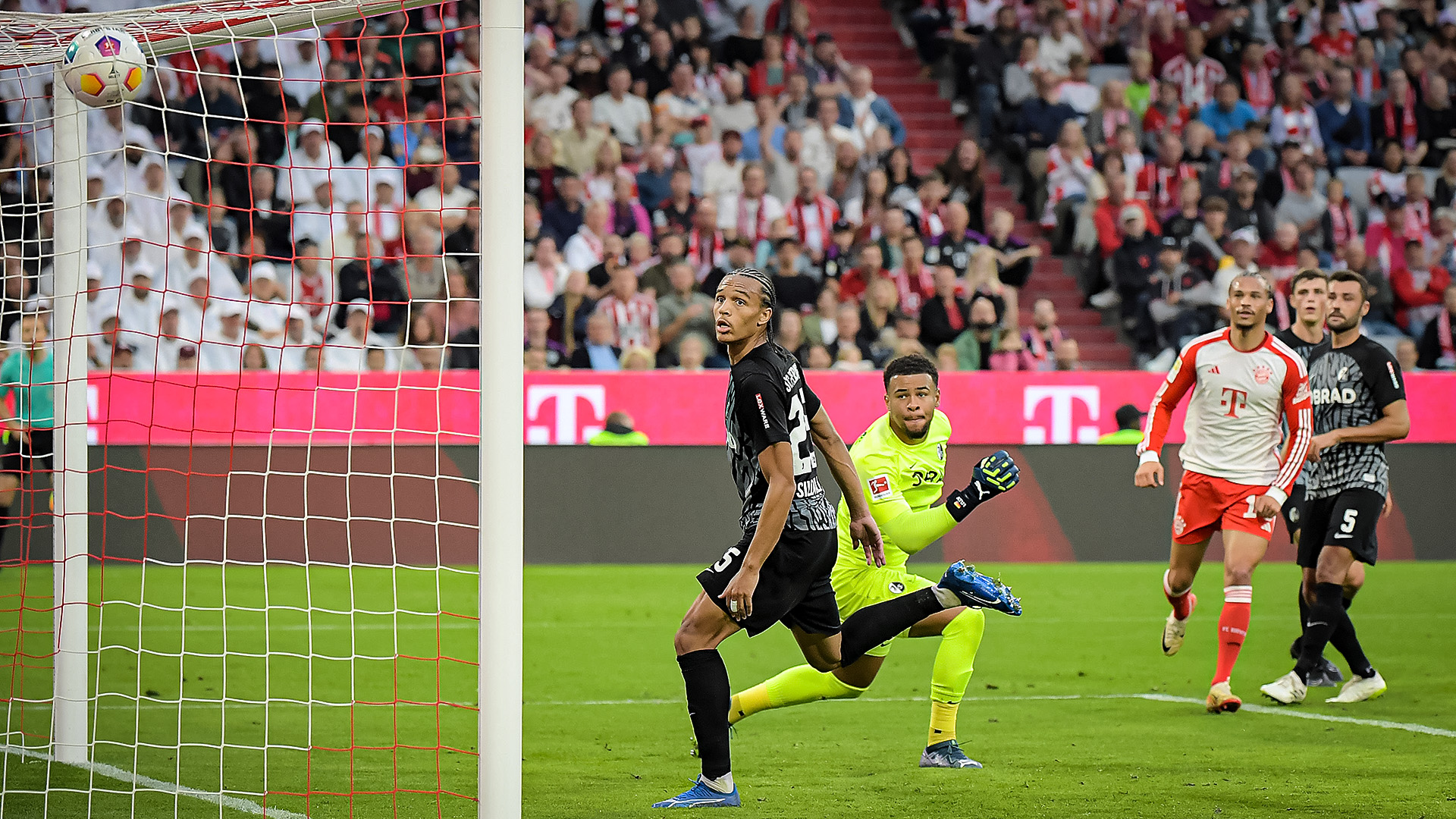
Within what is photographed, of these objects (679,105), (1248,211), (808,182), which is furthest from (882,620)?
(1248,211)

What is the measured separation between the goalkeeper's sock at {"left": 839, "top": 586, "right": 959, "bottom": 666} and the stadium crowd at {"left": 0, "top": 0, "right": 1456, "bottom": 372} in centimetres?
805

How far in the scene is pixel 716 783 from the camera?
510cm

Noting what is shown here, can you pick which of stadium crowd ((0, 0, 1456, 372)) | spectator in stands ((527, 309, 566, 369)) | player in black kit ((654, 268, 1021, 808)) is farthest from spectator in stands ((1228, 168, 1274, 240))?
player in black kit ((654, 268, 1021, 808))

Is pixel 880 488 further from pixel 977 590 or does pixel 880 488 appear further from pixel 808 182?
pixel 808 182

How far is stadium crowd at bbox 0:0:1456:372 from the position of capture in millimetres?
14227

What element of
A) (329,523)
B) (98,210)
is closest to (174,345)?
(98,210)

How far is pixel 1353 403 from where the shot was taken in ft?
24.9

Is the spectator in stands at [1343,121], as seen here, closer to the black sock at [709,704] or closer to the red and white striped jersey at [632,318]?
the red and white striped jersey at [632,318]

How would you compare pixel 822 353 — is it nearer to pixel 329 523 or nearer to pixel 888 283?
pixel 888 283

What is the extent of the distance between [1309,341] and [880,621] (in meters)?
3.61

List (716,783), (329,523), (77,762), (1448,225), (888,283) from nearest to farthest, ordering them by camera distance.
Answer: (716,783) → (77,762) → (329,523) → (888,283) → (1448,225)

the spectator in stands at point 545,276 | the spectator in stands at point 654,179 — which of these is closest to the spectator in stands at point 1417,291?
the spectator in stands at point 654,179

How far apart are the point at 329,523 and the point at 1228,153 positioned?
1090 cm

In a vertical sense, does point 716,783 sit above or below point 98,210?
below
